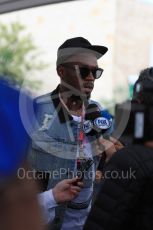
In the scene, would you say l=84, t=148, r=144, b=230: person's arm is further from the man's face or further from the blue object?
the blue object

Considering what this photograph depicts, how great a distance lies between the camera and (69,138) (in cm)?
248

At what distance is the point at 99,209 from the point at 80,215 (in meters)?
0.60

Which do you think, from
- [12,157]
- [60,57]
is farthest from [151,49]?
[12,157]

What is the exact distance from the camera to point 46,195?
7.38 ft

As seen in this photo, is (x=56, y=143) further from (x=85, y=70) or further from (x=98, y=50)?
(x=98, y=50)

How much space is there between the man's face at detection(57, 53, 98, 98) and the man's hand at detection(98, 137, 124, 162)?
0.76ft

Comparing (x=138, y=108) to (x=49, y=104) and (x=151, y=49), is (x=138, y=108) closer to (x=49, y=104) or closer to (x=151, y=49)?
(x=49, y=104)

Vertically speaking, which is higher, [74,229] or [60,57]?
[60,57]

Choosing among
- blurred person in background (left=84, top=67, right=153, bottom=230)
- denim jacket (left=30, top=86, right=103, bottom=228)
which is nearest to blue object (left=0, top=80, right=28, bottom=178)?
blurred person in background (left=84, top=67, right=153, bottom=230)

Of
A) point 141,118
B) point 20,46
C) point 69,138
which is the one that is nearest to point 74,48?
point 69,138

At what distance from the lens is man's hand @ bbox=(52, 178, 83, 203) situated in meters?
2.21

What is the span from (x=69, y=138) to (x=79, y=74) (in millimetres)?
340

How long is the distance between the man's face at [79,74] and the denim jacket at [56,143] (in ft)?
0.38

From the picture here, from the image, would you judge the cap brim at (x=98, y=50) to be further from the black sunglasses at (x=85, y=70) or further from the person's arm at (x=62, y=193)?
the person's arm at (x=62, y=193)
